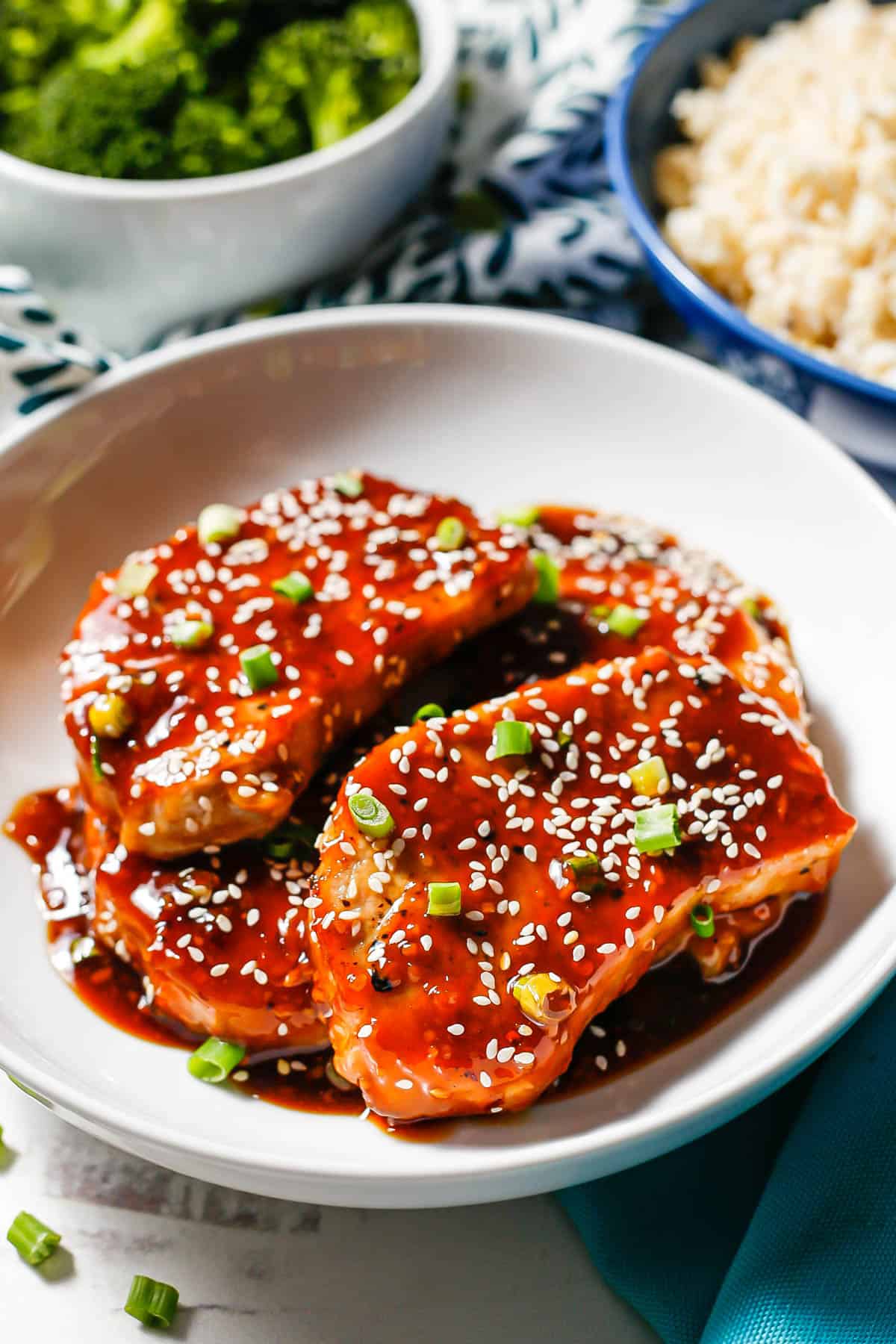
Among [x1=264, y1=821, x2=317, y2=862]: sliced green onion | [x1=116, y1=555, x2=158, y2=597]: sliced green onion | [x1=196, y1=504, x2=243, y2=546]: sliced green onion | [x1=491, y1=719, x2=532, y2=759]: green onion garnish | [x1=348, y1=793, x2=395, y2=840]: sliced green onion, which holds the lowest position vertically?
[x1=264, y1=821, x2=317, y2=862]: sliced green onion

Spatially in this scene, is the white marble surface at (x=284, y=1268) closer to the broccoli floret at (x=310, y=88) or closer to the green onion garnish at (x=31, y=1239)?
the green onion garnish at (x=31, y=1239)

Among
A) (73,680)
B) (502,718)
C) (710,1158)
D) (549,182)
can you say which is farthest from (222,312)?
(710,1158)

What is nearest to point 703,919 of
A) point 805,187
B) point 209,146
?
point 805,187

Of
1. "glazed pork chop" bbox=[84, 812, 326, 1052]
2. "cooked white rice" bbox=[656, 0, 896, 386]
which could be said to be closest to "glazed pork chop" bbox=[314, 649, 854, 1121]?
"glazed pork chop" bbox=[84, 812, 326, 1052]

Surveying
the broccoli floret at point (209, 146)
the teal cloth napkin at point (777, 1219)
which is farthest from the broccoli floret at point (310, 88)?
the teal cloth napkin at point (777, 1219)

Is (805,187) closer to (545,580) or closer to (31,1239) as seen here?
(545,580)

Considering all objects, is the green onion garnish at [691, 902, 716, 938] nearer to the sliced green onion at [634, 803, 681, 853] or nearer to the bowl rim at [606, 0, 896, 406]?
the sliced green onion at [634, 803, 681, 853]
